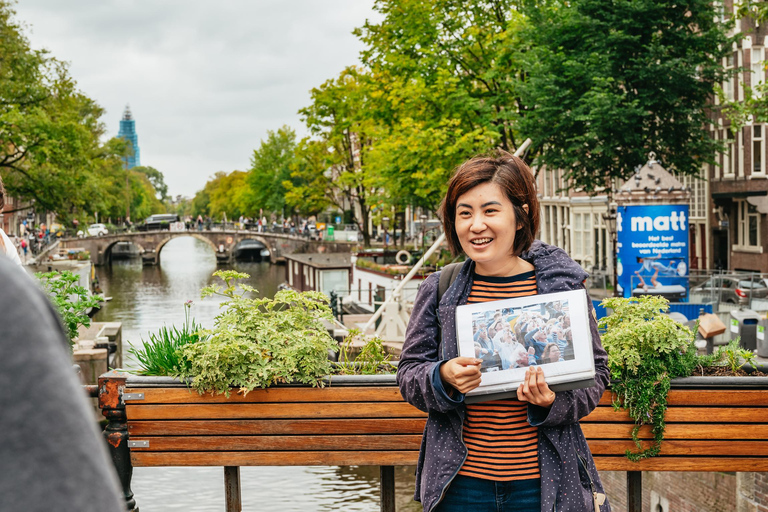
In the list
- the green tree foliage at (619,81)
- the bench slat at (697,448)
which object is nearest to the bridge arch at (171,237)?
the green tree foliage at (619,81)

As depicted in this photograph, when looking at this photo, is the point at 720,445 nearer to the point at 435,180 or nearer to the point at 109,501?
the point at 109,501

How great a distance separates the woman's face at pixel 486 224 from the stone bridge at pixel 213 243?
5445 cm

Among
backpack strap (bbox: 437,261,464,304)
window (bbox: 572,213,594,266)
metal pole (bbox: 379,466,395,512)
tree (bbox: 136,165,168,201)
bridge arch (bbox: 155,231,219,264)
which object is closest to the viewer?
backpack strap (bbox: 437,261,464,304)

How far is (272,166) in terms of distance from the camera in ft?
200

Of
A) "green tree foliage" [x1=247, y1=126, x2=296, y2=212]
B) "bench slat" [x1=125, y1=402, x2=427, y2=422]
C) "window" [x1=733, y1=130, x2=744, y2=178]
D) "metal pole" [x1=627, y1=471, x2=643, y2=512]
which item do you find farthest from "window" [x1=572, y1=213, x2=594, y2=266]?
"bench slat" [x1=125, y1=402, x2=427, y2=422]

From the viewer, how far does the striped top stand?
236 cm

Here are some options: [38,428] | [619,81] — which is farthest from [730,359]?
[619,81]

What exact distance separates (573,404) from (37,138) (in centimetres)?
2897

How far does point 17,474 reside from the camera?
621 mm

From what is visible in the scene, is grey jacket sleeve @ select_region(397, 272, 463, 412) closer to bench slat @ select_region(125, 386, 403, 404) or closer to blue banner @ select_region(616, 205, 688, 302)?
bench slat @ select_region(125, 386, 403, 404)

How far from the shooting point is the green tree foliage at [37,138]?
2841 centimetres

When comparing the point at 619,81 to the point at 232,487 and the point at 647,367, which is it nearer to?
the point at 647,367

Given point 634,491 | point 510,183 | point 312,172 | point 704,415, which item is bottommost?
point 634,491

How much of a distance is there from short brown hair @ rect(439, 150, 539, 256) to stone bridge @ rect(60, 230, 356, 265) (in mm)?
54411
